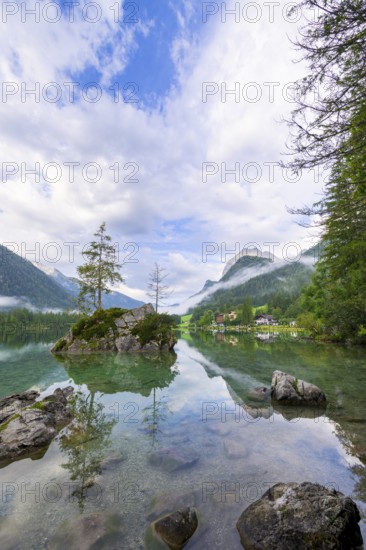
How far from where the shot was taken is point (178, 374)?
20.5m

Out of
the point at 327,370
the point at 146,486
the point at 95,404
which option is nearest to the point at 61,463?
the point at 146,486

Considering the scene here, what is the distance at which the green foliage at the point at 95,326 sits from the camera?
3541 centimetres

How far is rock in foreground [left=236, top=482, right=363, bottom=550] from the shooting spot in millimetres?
4449

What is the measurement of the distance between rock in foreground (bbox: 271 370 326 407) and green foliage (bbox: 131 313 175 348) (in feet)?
77.5

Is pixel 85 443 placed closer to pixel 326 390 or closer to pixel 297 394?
pixel 297 394

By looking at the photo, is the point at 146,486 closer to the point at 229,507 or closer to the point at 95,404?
the point at 229,507

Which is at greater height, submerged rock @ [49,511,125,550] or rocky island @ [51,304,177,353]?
rocky island @ [51,304,177,353]

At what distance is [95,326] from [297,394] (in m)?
28.5

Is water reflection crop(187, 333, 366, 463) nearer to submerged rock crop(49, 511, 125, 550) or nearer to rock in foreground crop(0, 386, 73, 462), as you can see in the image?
submerged rock crop(49, 511, 125, 550)

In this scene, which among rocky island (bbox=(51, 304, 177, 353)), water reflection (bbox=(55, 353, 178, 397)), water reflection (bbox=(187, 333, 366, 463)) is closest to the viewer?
water reflection (bbox=(187, 333, 366, 463))

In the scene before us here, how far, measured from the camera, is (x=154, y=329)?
3666 cm

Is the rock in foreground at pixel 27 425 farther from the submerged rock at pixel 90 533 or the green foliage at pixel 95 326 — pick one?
the green foliage at pixel 95 326

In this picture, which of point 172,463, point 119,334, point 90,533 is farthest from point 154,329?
point 90,533

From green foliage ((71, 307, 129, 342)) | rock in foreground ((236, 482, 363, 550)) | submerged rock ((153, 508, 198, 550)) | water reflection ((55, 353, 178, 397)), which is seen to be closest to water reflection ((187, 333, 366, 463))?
rock in foreground ((236, 482, 363, 550))
